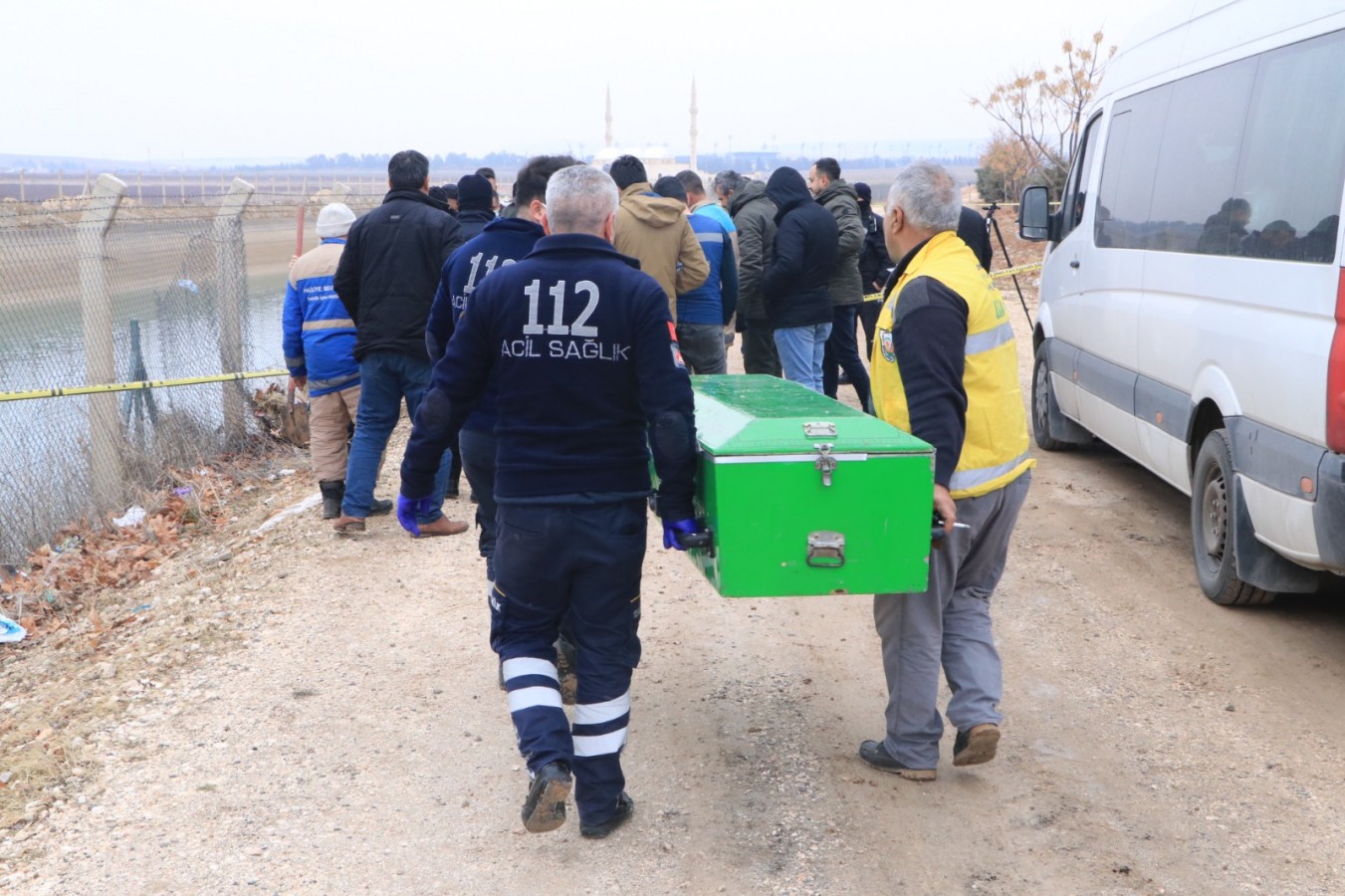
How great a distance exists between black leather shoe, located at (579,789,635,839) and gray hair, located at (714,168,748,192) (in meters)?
6.41

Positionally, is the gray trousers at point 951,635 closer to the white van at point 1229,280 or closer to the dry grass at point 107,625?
the white van at point 1229,280

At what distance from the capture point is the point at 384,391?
714cm

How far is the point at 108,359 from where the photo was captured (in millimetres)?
9023

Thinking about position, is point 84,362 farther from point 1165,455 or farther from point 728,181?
point 1165,455

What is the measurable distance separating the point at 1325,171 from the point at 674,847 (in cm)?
347

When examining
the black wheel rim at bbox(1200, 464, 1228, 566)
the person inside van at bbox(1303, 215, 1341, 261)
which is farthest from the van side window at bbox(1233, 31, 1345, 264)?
the black wheel rim at bbox(1200, 464, 1228, 566)

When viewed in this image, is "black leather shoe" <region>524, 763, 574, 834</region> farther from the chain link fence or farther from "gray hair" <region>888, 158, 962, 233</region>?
the chain link fence

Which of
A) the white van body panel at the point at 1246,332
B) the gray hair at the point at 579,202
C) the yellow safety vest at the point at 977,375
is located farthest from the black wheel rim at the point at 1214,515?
the gray hair at the point at 579,202

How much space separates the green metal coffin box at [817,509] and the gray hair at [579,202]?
755 millimetres

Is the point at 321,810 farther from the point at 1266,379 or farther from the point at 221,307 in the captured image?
the point at 221,307

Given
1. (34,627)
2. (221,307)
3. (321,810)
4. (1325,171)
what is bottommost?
(34,627)

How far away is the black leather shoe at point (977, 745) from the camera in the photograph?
13.4 feet

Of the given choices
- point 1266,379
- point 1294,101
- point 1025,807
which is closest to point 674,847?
point 1025,807

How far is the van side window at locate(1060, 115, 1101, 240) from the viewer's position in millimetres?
8258
